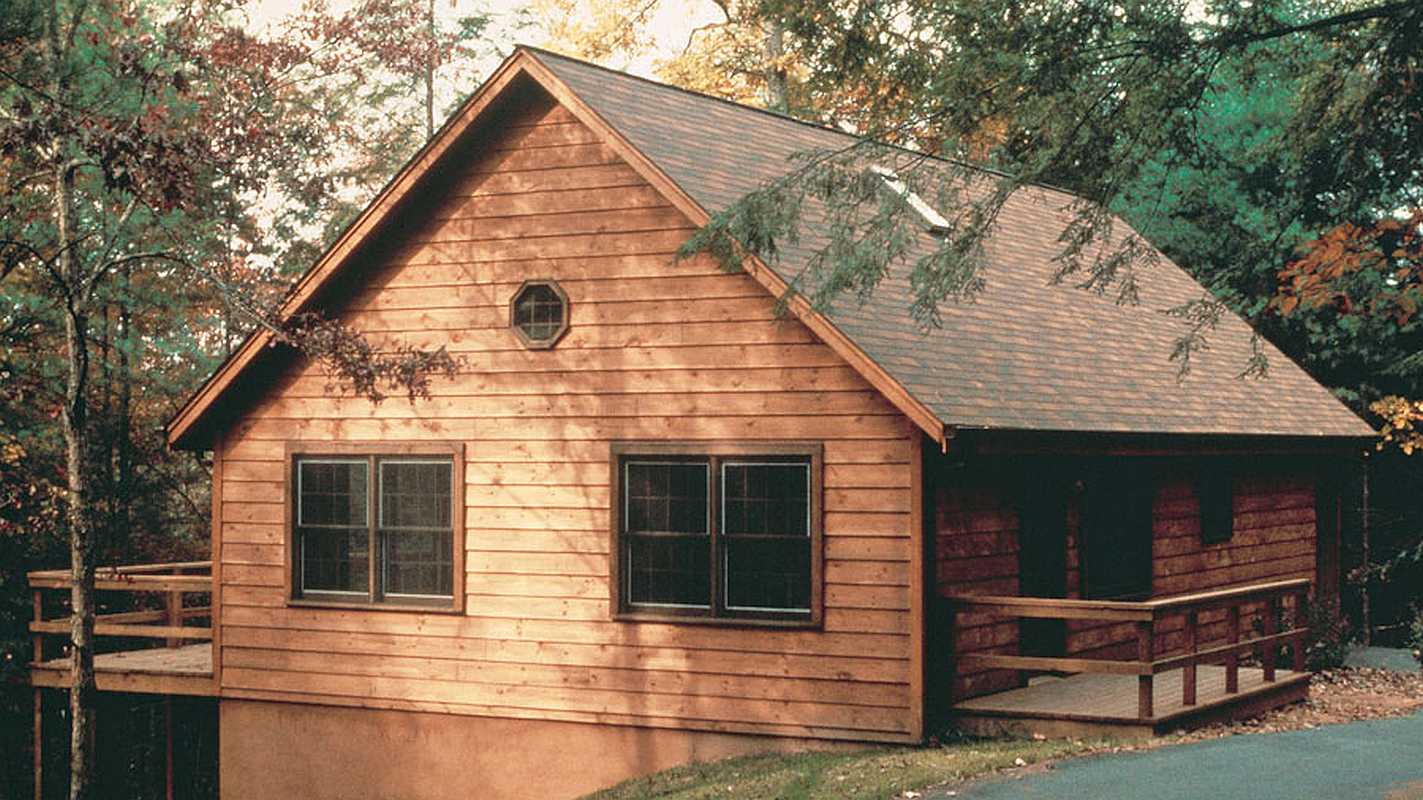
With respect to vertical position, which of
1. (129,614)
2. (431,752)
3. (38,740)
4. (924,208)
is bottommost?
(38,740)

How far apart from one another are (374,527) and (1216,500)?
10.3m

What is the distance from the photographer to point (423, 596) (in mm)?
17391

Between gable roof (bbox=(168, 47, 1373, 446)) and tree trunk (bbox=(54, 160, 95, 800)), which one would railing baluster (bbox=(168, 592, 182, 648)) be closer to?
gable roof (bbox=(168, 47, 1373, 446))

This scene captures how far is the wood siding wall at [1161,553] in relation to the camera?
1566cm

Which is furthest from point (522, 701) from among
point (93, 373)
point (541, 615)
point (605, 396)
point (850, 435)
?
point (93, 373)

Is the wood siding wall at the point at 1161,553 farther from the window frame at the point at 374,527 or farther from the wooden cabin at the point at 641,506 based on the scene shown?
the window frame at the point at 374,527

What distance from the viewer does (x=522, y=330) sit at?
1694cm

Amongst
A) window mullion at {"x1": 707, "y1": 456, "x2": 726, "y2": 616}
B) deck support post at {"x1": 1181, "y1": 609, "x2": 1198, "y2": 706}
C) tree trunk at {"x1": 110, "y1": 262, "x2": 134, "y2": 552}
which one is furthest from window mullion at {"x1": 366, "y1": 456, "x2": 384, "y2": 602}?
tree trunk at {"x1": 110, "y1": 262, "x2": 134, "y2": 552}

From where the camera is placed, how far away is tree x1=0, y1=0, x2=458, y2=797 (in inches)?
510

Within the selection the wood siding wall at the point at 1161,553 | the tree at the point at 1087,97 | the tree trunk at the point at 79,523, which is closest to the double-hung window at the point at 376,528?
the tree trunk at the point at 79,523

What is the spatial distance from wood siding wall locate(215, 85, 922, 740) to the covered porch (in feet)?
2.73

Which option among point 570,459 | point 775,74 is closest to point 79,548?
point 570,459

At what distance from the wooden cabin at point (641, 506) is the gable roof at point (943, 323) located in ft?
0.19

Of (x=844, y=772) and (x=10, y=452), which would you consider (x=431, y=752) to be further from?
(x=10, y=452)
